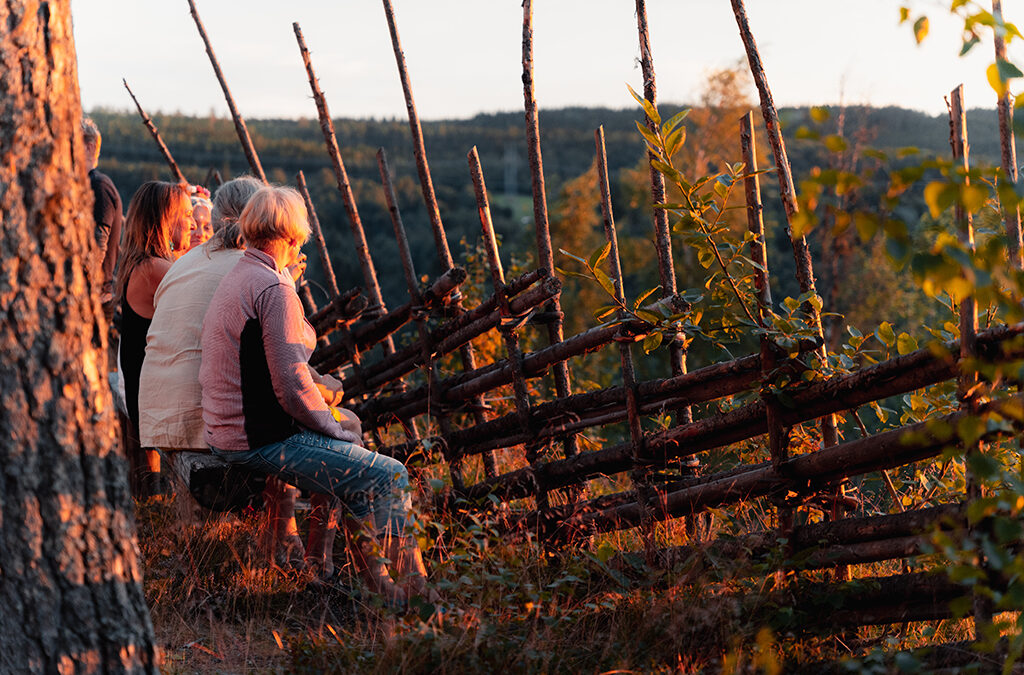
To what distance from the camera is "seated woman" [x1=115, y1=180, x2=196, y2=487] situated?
9.51 ft

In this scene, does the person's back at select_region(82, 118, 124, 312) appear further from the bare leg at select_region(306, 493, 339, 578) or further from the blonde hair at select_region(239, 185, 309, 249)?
the bare leg at select_region(306, 493, 339, 578)

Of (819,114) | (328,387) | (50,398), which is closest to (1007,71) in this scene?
(819,114)

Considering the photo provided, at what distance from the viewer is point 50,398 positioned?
4.42 ft

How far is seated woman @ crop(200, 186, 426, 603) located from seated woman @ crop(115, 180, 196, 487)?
65 cm

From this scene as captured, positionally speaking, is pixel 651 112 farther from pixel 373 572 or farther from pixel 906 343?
pixel 373 572

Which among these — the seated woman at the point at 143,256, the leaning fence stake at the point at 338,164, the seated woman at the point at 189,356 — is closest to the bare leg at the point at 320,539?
the seated woman at the point at 189,356

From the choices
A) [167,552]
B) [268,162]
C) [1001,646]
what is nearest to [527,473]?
[167,552]

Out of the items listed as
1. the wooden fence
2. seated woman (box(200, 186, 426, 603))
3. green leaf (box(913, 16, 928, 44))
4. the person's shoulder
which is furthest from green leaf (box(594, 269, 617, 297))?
the person's shoulder

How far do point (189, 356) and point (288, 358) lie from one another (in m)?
0.44

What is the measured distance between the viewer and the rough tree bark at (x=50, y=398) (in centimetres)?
133

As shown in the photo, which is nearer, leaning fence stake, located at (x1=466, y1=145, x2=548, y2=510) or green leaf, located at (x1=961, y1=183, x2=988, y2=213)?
green leaf, located at (x1=961, y1=183, x2=988, y2=213)

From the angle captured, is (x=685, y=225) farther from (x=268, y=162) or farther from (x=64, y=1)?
(x=268, y=162)

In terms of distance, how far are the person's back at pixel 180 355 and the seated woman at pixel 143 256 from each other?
0.32m

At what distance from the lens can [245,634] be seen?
234cm
